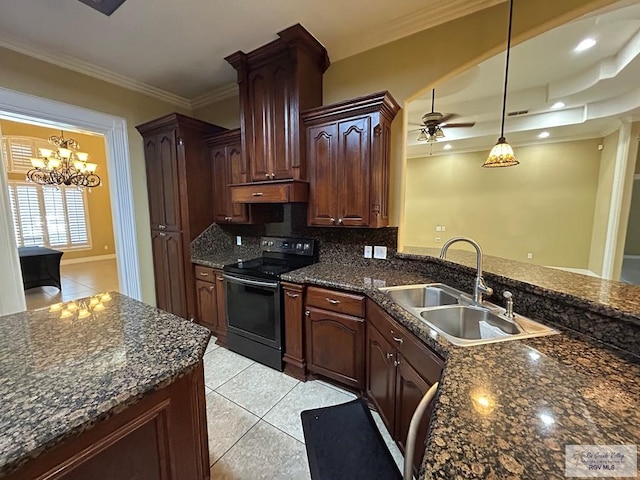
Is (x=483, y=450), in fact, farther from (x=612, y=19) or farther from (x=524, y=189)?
(x=524, y=189)

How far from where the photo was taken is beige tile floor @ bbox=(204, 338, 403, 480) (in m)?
1.50

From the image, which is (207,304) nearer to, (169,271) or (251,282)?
(169,271)

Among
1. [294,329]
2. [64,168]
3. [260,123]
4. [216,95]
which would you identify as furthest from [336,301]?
[64,168]

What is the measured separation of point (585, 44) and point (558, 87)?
1.19 metres

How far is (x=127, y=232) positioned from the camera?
310 centimetres

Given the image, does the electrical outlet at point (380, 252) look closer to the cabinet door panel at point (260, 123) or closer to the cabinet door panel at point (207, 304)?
the cabinet door panel at point (260, 123)

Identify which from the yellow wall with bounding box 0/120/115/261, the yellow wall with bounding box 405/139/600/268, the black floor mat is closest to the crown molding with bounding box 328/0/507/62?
the black floor mat

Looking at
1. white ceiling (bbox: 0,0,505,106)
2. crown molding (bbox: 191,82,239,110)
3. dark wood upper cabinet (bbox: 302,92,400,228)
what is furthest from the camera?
crown molding (bbox: 191,82,239,110)

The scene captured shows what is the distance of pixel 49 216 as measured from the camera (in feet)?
21.8

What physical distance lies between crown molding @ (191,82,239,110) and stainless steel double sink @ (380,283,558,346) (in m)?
2.94

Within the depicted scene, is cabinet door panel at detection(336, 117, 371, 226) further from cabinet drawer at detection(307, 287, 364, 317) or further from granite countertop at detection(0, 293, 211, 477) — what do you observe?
granite countertop at detection(0, 293, 211, 477)

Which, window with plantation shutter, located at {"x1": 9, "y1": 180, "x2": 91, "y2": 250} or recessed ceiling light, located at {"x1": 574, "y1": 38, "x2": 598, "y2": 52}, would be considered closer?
recessed ceiling light, located at {"x1": 574, "y1": 38, "x2": 598, "y2": 52}

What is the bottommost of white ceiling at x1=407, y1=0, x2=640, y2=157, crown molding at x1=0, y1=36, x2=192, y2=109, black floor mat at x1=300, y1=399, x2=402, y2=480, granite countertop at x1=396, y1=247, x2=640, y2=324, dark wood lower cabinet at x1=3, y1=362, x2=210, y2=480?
black floor mat at x1=300, y1=399, x2=402, y2=480

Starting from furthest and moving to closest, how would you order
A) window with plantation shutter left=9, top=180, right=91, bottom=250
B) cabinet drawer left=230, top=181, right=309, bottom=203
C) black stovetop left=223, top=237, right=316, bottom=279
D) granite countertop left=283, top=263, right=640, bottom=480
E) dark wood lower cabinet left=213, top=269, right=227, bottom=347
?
1. window with plantation shutter left=9, top=180, right=91, bottom=250
2. dark wood lower cabinet left=213, top=269, right=227, bottom=347
3. black stovetop left=223, top=237, right=316, bottom=279
4. cabinet drawer left=230, top=181, right=309, bottom=203
5. granite countertop left=283, top=263, right=640, bottom=480
